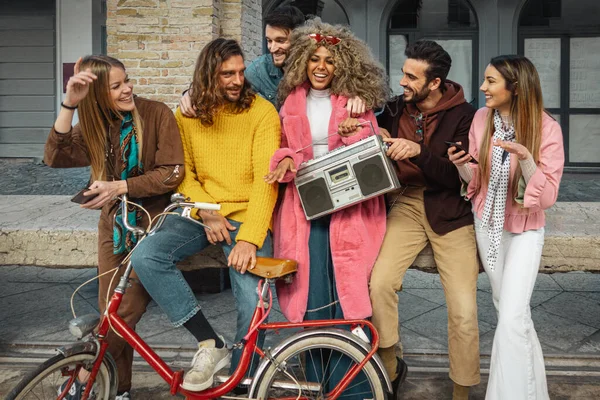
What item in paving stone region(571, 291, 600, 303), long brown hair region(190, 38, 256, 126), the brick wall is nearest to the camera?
long brown hair region(190, 38, 256, 126)

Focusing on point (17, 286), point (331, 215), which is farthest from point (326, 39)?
point (17, 286)

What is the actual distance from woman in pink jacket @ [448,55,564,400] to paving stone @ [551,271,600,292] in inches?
123

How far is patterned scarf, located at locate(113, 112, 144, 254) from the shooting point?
3498mm

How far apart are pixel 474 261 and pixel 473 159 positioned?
51cm

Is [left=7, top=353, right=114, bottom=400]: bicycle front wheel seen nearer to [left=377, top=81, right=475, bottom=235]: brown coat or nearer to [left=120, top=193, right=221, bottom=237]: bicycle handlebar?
[left=120, top=193, right=221, bottom=237]: bicycle handlebar

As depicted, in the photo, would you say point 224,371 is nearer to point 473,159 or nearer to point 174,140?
point 174,140

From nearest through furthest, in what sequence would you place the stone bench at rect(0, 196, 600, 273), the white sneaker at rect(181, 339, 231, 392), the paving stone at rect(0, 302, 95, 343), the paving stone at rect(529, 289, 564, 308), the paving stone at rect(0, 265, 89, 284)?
the white sneaker at rect(181, 339, 231, 392)
the stone bench at rect(0, 196, 600, 273)
the paving stone at rect(0, 302, 95, 343)
the paving stone at rect(529, 289, 564, 308)
the paving stone at rect(0, 265, 89, 284)

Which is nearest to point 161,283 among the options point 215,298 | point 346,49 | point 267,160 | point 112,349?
point 112,349

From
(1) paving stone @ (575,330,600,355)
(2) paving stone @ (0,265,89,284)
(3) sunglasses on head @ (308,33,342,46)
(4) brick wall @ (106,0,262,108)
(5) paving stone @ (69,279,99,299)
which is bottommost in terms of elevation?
(1) paving stone @ (575,330,600,355)

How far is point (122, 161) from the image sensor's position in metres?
3.55

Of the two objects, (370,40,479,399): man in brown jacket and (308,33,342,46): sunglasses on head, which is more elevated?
(308,33,342,46): sunglasses on head

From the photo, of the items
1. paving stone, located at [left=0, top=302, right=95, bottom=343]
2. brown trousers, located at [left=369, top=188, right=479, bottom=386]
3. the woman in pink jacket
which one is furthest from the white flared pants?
paving stone, located at [left=0, top=302, right=95, bottom=343]

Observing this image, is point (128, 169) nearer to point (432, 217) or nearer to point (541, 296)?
point (432, 217)

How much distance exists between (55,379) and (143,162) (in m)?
1.15
